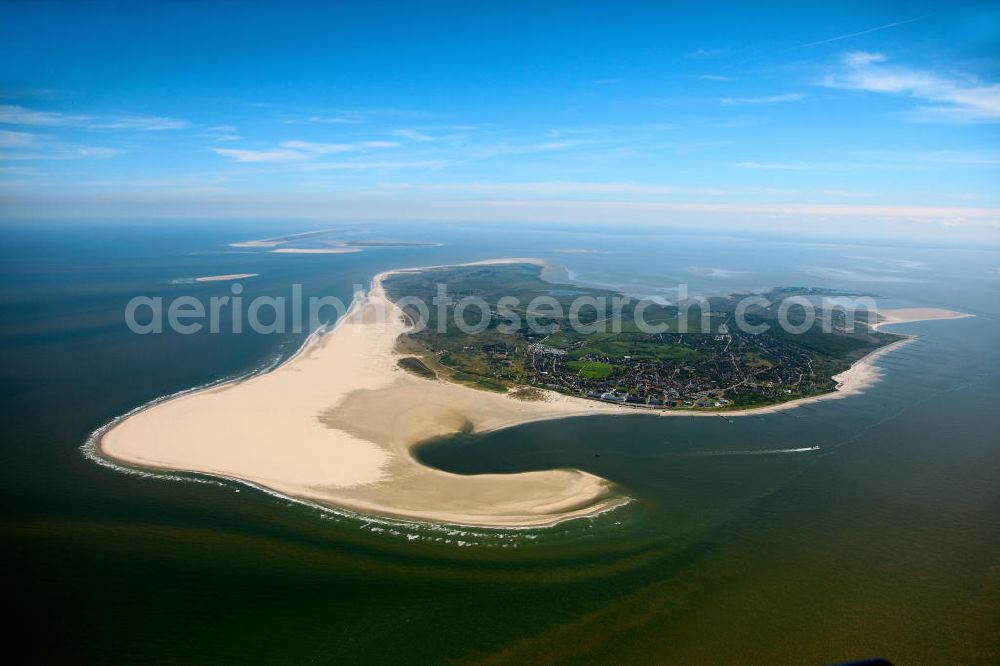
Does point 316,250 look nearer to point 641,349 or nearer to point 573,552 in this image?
point 641,349

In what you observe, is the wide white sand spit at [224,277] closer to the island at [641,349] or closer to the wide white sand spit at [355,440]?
the island at [641,349]

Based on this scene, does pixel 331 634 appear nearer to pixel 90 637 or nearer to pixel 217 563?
pixel 217 563

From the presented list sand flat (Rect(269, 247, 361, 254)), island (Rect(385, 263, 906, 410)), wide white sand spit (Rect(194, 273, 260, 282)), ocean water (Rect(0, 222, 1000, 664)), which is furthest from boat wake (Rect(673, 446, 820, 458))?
sand flat (Rect(269, 247, 361, 254))

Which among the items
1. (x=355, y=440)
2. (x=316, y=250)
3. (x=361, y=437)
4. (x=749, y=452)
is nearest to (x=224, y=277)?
(x=316, y=250)

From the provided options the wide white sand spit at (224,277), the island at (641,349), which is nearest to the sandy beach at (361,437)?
the island at (641,349)

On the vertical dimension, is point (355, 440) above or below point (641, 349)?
below

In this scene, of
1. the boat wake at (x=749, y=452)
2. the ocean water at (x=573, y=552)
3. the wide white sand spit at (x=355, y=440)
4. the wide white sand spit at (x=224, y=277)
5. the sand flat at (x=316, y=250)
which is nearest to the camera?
the ocean water at (x=573, y=552)

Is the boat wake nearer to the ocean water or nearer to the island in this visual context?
the ocean water
